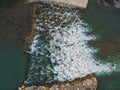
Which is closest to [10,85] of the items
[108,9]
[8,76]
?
[8,76]

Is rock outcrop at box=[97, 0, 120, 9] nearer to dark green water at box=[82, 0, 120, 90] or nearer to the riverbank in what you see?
dark green water at box=[82, 0, 120, 90]

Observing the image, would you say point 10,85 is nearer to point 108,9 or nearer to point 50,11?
point 50,11

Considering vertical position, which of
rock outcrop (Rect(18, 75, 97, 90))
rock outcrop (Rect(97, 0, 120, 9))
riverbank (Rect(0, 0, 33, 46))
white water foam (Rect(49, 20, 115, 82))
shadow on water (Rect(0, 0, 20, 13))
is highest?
rock outcrop (Rect(97, 0, 120, 9))

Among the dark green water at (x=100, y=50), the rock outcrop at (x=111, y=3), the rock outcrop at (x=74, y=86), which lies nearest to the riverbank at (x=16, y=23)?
the dark green water at (x=100, y=50)

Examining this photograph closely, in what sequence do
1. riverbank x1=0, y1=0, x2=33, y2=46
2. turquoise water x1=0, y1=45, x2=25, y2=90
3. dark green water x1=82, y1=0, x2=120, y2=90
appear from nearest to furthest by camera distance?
turquoise water x1=0, y1=45, x2=25, y2=90
dark green water x1=82, y1=0, x2=120, y2=90
riverbank x1=0, y1=0, x2=33, y2=46

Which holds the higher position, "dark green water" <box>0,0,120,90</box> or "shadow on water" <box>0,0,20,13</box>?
"shadow on water" <box>0,0,20,13</box>

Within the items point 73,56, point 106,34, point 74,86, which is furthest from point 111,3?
point 74,86

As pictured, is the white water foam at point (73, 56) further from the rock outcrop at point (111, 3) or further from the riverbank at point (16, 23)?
the rock outcrop at point (111, 3)

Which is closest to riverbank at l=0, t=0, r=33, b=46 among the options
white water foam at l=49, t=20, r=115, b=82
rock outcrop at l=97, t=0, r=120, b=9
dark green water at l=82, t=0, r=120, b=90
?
white water foam at l=49, t=20, r=115, b=82
